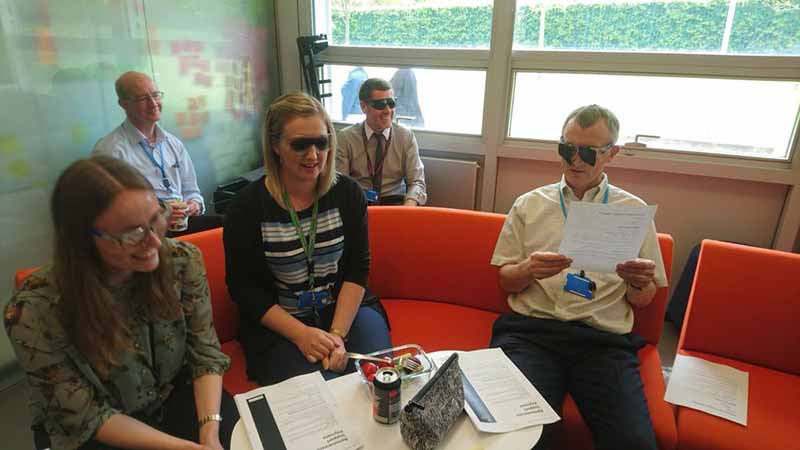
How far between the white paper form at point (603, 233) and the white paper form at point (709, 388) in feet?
1.75

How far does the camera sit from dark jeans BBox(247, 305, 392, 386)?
1577 millimetres

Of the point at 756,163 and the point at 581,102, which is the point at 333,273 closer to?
the point at 581,102

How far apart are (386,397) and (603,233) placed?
3.20 feet

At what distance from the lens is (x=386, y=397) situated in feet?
3.83

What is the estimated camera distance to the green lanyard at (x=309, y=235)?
1.72m

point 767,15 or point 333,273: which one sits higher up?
point 767,15

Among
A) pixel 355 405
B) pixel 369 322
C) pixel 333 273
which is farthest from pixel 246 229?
pixel 355 405

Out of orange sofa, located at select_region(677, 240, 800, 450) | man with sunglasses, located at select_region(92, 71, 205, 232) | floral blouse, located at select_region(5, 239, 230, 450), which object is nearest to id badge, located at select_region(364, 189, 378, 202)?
man with sunglasses, located at select_region(92, 71, 205, 232)

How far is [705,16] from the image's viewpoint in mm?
2887

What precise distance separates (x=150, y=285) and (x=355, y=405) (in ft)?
2.17

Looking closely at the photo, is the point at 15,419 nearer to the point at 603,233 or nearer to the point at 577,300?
the point at 577,300

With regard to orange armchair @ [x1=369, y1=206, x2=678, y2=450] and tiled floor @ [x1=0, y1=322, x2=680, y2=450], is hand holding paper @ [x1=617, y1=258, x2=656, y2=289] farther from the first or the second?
tiled floor @ [x1=0, y1=322, x2=680, y2=450]

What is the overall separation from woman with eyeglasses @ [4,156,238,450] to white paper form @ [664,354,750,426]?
1603 millimetres

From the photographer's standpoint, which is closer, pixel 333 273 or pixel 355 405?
pixel 355 405
